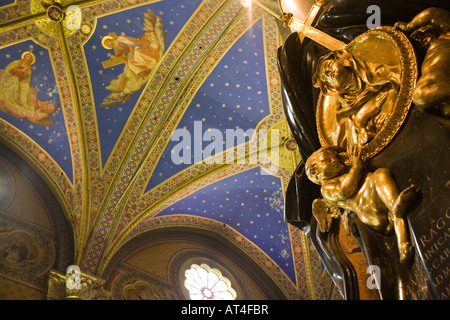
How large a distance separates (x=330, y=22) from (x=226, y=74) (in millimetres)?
6174

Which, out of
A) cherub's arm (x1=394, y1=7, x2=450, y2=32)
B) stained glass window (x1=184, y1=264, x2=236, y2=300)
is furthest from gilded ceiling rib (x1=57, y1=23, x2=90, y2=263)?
cherub's arm (x1=394, y1=7, x2=450, y2=32)

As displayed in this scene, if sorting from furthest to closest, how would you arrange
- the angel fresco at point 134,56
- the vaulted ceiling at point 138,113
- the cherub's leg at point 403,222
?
the angel fresco at point 134,56, the vaulted ceiling at point 138,113, the cherub's leg at point 403,222

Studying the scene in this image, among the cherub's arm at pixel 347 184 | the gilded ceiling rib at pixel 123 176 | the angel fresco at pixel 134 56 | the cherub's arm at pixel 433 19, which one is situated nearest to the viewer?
the cherub's arm at pixel 433 19

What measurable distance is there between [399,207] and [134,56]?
7.33m

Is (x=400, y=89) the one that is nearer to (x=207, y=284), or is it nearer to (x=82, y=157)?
(x=82, y=157)

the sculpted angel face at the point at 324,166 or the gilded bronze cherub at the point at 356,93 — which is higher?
the gilded bronze cherub at the point at 356,93

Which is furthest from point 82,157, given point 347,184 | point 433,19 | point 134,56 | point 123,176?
point 433,19

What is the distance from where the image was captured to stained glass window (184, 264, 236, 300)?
386 inches

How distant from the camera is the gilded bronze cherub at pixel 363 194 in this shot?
1855mm

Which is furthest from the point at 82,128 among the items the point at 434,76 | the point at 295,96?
the point at 434,76

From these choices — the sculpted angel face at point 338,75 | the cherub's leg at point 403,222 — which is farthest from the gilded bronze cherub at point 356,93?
the cherub's leg at point 403,222

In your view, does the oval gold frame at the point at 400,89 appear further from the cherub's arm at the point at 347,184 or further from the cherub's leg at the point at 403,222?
the cherub's leg at the point at 403,222

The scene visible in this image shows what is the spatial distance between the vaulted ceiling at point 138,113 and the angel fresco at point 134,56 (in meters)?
0.04

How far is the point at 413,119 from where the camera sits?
2.00 m
